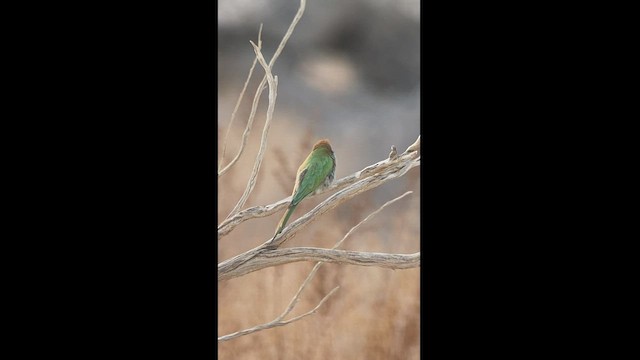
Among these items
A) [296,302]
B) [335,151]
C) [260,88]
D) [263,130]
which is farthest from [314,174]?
[296,302]

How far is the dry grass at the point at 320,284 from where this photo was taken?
2.21 metres

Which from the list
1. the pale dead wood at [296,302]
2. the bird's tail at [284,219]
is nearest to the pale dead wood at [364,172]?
the bird's tail at [284,219]

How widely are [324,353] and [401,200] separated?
69 cm

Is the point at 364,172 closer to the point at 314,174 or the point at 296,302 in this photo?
the point at 314,174

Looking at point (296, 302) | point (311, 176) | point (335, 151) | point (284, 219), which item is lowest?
point (296, 302)

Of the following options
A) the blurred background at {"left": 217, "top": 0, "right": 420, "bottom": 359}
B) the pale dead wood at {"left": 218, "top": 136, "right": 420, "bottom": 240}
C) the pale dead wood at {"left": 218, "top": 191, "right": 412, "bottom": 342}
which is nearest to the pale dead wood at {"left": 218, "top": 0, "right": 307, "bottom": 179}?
the blurred background at {"left": 217, "top": 0, "right": 420, "bottom": 359}

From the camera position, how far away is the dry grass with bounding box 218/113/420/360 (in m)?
2.21

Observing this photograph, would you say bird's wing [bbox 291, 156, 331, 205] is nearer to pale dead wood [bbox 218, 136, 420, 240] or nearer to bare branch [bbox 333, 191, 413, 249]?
pale dead wood [bbox 218, 136, 420, 240]

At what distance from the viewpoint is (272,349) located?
2.21 meters

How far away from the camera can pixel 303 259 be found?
2.23 m

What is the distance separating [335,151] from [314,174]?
127mm

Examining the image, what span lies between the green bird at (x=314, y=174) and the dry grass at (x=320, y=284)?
0.03m

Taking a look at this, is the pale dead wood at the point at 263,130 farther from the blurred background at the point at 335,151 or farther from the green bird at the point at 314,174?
the green bird at the point at 314,174
